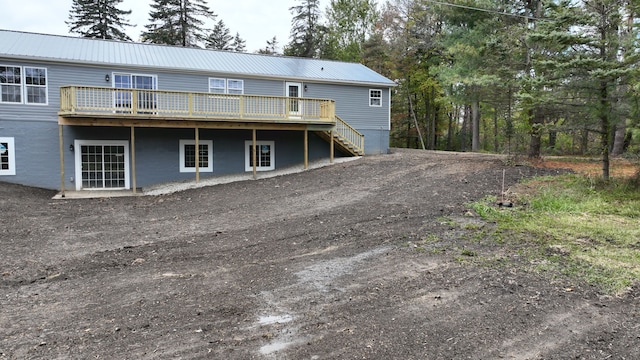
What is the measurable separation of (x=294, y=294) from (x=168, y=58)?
16539 mm

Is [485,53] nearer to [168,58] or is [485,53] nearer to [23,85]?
[168,58]

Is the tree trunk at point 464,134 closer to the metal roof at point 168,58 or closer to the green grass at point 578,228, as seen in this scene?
the metal roof at point 168,58

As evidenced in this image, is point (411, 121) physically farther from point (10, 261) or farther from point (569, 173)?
point (10, 261)

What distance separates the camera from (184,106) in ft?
52.5

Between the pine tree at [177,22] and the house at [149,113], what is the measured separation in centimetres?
1822

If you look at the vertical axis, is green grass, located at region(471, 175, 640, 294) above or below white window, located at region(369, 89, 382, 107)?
below

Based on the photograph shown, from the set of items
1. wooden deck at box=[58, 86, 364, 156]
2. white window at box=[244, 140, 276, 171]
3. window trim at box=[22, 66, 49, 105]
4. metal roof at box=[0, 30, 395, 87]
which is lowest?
white window at box=[244, 140, 276, 171]

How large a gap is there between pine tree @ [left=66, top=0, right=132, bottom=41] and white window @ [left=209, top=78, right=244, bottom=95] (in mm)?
22322

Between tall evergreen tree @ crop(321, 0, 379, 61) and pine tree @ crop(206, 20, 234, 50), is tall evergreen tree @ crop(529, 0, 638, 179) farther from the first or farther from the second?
pine tree @ crop(206, 20, 234, 50)

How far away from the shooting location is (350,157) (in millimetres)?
19641

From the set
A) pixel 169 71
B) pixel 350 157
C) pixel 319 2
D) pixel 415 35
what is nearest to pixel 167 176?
pixel 169 71

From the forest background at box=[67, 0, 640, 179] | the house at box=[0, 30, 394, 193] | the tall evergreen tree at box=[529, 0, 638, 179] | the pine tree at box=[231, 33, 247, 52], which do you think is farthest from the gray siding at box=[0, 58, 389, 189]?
the pine tree at box=[231, 33, 247, 52]

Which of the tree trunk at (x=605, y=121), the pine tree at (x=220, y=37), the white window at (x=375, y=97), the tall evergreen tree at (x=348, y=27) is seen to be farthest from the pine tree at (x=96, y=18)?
the tree trunk at (x=605, y=121)

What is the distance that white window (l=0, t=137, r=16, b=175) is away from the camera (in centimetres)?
1527
